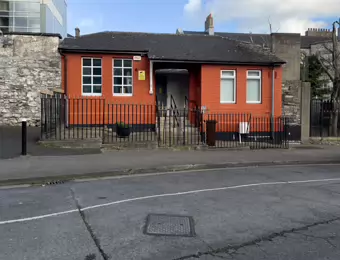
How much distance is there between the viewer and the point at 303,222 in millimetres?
6094

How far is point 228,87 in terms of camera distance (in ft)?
65.9

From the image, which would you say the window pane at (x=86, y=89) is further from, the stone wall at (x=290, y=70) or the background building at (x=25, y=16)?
the background building at (x=25, y=16)

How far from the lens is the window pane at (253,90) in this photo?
66.6 feet

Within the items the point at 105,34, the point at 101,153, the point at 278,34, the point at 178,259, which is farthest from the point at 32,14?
the point at 178,259

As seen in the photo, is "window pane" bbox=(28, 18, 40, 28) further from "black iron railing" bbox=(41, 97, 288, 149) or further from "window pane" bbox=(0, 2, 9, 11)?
"black iron railing" bbox=(41, 97, 288, 149)

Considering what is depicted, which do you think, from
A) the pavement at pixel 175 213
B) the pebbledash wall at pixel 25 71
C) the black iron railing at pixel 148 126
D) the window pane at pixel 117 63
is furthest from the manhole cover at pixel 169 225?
the pebbledash wall at pixel 25 71

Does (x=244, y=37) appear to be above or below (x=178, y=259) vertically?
above

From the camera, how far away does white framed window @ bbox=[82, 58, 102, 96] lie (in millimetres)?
19062

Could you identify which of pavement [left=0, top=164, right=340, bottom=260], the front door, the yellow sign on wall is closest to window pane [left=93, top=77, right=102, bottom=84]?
the yellow sign on wall

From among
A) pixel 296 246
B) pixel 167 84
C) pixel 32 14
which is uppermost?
pixel 32 14

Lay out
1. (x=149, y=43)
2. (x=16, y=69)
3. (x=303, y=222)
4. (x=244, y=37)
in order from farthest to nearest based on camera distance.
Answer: (x=244, y=37), (x=149, y=43), (x=16, y=69), (x=303, y=222)

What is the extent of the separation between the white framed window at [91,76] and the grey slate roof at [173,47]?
724 millimetres

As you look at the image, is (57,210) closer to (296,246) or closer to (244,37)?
(296,246)

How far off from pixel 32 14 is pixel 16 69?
22.9 meters
